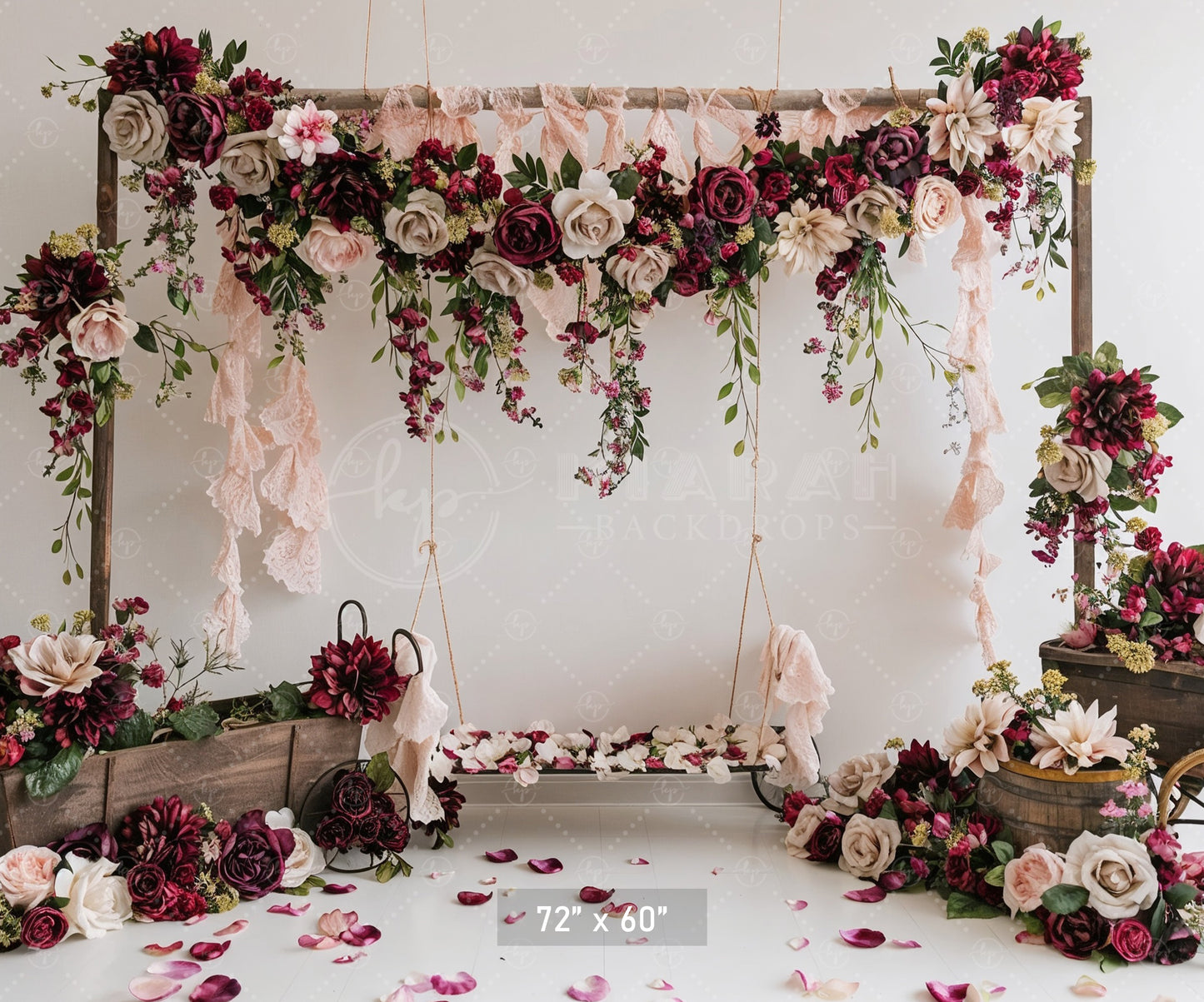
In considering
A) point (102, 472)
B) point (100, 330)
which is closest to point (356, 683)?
point (102, 472)

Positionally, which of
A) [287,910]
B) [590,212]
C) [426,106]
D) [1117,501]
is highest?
[426,106]

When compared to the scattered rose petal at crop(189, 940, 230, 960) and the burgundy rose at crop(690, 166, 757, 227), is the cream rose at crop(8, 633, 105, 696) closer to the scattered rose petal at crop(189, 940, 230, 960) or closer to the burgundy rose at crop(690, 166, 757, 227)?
the scattered rose petal at crop(189, 940, 230, 960)

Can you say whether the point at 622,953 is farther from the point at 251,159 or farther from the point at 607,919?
the point at 251,159

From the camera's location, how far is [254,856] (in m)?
1.97

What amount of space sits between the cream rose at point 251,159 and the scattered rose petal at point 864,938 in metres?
1.96

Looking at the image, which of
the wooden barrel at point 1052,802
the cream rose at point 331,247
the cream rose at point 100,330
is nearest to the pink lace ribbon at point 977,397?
the wooden barrel at point 1052,802

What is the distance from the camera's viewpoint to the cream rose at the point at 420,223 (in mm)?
2010

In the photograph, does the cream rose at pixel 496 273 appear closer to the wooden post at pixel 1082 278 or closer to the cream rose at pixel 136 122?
the cream rose at pixel 136 122

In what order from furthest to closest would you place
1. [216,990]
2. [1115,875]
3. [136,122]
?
[136,122]
[1115,875]
[216,990]

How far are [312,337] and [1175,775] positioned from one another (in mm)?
2263

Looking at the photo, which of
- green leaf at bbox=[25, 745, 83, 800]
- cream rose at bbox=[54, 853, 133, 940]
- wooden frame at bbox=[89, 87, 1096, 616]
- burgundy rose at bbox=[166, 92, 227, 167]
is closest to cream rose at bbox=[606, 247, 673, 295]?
wooden frame at bbox=[89, 87, 1096, 616]

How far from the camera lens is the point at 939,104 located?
211cm

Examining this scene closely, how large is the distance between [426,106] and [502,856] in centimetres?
181

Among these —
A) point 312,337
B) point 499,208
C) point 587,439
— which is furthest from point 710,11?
point 312,337
